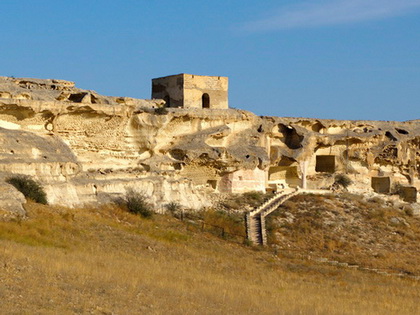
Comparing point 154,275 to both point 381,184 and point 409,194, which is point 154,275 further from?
point 381,184

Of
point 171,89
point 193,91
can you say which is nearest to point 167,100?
point 171,89

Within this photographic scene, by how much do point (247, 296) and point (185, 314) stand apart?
3.01m

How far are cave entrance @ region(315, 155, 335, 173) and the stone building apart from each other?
7027 mm

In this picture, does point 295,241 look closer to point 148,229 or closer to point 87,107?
point 148,229

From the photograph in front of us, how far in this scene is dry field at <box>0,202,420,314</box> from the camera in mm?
12711

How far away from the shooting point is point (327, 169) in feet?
134

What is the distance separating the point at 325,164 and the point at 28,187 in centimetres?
2196

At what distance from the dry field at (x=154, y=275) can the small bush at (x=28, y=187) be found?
0.72 m

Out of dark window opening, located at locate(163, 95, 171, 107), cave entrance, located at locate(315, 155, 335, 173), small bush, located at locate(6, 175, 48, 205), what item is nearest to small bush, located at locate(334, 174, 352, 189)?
cave entrance, located at locate(315, 155, 335, 173)

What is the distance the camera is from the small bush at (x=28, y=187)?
22.1 m

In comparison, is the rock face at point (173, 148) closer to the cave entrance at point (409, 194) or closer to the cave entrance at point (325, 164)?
the cave entrance at point (325, 164)

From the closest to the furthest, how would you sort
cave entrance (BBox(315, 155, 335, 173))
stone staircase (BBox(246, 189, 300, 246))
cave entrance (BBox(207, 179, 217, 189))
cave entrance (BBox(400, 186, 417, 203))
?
stone staircase (BBox(246, 189, 300, 246))
cave entrance (BBox(207, 179, 217, 189))
cave entrance (BBox(400, 186, 417, 203))
cave entrance (BBox(315, 155, 335, 173))

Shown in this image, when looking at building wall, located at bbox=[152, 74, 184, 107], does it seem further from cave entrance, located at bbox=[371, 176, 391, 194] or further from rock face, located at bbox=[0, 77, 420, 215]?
cave entrance, located at bbox=[371, 176, 391, 194]

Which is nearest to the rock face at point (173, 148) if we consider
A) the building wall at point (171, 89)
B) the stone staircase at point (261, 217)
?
the stone staircase at point (261, 217)
